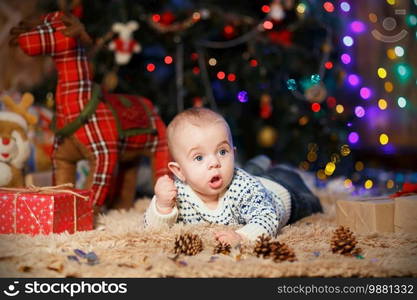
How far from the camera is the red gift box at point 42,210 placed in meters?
1.46

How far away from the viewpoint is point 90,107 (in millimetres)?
1772

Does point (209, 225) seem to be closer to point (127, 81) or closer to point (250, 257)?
point (250, 257)

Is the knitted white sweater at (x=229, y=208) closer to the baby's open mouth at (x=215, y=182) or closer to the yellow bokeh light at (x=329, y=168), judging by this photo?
the baby's open mouth at (x=215, y=182)

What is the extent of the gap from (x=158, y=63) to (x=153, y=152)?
82 cm

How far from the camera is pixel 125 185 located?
201 cm

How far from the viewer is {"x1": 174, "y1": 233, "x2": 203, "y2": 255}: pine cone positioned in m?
1.26

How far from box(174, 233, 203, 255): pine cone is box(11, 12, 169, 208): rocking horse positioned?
548 millimetres

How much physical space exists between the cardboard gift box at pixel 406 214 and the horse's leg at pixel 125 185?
0.89 meters

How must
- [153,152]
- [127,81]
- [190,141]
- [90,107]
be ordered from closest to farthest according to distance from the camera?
[190,141] < [90,107] < [153,152] < [127,81]

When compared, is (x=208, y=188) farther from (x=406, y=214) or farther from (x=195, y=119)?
(x=406, y=214)

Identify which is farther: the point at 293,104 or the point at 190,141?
the point at 293,104

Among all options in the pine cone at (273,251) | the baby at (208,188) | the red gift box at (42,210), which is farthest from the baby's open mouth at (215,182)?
the red gift box at (42,210)

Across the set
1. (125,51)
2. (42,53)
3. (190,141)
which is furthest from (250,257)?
(125,51)

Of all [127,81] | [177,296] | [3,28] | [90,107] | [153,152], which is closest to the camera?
[177,296]
